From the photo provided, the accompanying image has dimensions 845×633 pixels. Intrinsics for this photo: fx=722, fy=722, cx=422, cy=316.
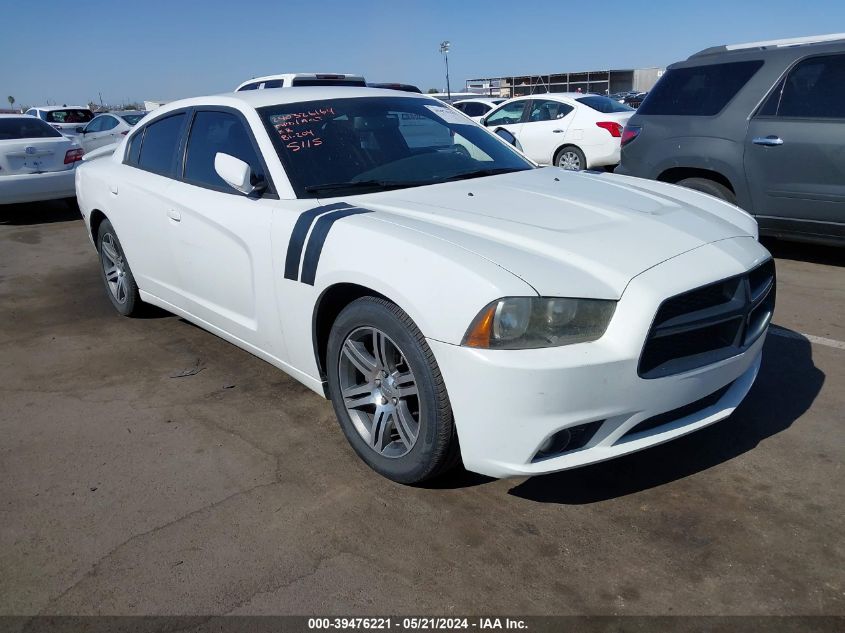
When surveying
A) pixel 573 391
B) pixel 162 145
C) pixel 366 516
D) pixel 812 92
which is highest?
pixel 162 145

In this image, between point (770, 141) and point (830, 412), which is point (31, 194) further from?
point (830, 412)

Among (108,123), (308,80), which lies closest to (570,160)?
(308,80)

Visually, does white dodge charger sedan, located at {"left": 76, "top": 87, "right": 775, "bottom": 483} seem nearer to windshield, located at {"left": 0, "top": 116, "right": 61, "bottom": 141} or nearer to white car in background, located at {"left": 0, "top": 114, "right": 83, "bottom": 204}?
white car in background, located at {"left": 0, "top": 114, "right": 83, "bottom": 204}

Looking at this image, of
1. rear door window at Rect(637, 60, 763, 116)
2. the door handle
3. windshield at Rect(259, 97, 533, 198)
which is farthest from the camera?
rear door window at Rect(637, 60, 763, 116)

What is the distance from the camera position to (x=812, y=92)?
577cm

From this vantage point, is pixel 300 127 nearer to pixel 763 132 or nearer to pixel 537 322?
pixel 537 322

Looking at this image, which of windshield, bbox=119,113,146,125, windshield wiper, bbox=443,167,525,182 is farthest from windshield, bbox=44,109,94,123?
windshield wiper, bbox=443,167,525,182

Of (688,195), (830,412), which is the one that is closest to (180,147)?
(688,195)

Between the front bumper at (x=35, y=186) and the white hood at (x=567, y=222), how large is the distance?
27.8 feet

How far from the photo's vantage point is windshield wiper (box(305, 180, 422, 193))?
3455 millimetres

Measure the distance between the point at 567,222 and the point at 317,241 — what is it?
1.06 meters

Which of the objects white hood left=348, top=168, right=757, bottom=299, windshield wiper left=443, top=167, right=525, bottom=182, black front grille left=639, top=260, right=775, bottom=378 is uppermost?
windshield wiper left=443, top=167, right=525, bottom=182

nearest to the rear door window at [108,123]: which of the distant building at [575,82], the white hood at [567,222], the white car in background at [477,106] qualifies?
the white car in background at [477,106]

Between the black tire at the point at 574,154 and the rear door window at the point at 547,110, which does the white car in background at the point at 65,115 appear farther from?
the black tire at the point at 574,154
